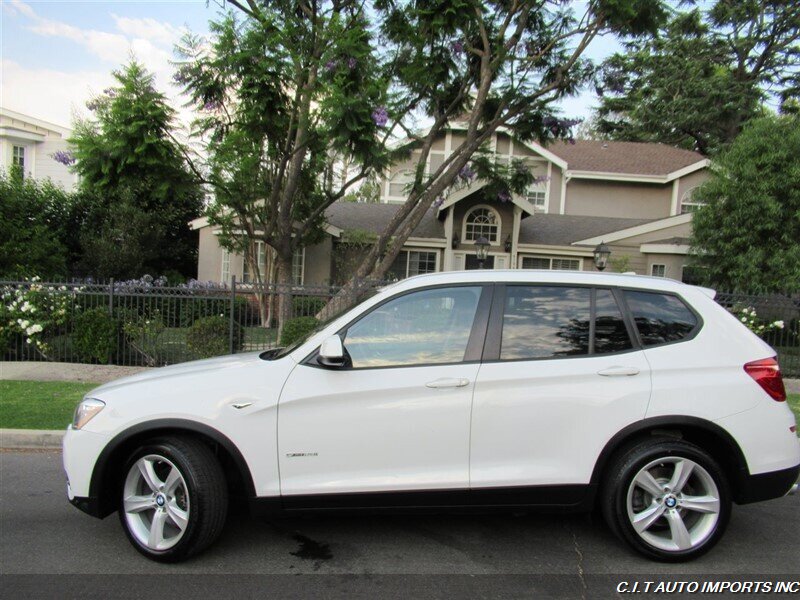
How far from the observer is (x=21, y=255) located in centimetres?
1257

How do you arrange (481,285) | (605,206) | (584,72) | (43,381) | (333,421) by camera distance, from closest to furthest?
(333,421)
(481,285)
(43,381)
(584,72)
(605,206)

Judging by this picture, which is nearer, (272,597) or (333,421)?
(272,597)

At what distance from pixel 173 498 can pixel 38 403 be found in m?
4.85

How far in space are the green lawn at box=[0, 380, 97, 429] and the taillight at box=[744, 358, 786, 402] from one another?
6.33 meters

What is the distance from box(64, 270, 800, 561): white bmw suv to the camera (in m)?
3.38

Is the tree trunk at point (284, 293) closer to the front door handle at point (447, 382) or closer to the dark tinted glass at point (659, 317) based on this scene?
the front door handle at point (447, 382)

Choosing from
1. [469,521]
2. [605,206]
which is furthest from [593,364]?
[605,206]

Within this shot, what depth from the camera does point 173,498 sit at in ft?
11.3

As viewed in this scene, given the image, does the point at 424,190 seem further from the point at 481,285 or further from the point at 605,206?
the point at 605,206

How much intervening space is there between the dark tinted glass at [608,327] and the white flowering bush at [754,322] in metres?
8.76

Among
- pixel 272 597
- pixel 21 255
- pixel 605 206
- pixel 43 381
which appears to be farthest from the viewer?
pixel 605 206

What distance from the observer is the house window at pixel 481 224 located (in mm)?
20141

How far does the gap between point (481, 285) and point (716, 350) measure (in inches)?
59.2

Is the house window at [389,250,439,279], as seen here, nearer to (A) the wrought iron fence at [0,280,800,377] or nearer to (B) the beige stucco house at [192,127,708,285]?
(B) the beige stucco house at [192,127,708,285]
